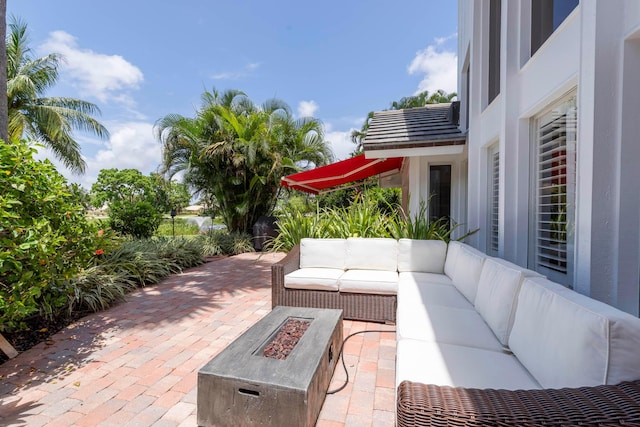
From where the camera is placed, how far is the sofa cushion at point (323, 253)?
230 inches

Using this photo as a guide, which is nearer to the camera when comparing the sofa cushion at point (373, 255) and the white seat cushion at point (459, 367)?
the white seat cushion at point (459, 367)

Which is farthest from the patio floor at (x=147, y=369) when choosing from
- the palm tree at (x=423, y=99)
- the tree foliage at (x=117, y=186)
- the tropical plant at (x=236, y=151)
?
the palm tree at (x=423, y=99)

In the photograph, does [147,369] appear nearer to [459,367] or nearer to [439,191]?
[459,367]

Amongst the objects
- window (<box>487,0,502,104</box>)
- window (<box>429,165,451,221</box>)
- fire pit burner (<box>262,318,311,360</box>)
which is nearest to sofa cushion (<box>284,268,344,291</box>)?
fire pit burner (<box>262,318,311,360</box>)

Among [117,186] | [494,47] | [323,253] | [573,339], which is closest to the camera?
[573,339]

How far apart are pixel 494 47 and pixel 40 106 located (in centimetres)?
2284

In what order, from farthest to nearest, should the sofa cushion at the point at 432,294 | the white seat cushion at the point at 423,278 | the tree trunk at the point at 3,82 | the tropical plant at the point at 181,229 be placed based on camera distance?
the tropical plant at the point at 181,229, the tree trunk at the point at 3,82, the white seat cushion at the point at 423,278, the sofa cushion at the point at 432,294

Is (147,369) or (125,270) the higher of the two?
(125,270)

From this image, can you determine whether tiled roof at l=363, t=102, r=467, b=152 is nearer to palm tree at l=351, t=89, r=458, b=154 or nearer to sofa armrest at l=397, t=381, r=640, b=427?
sofa armrest at l=397, t=381, r=640, b=427

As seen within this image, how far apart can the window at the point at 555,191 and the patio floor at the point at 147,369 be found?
235 cm

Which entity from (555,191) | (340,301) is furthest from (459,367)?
(340,301)

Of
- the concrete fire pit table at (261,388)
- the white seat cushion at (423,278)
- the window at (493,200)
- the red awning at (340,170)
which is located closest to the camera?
the concrete fire pit table at (261,388)

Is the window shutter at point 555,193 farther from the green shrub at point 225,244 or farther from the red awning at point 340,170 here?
the green shrub at point 225,244

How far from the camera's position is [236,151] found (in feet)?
43.2
